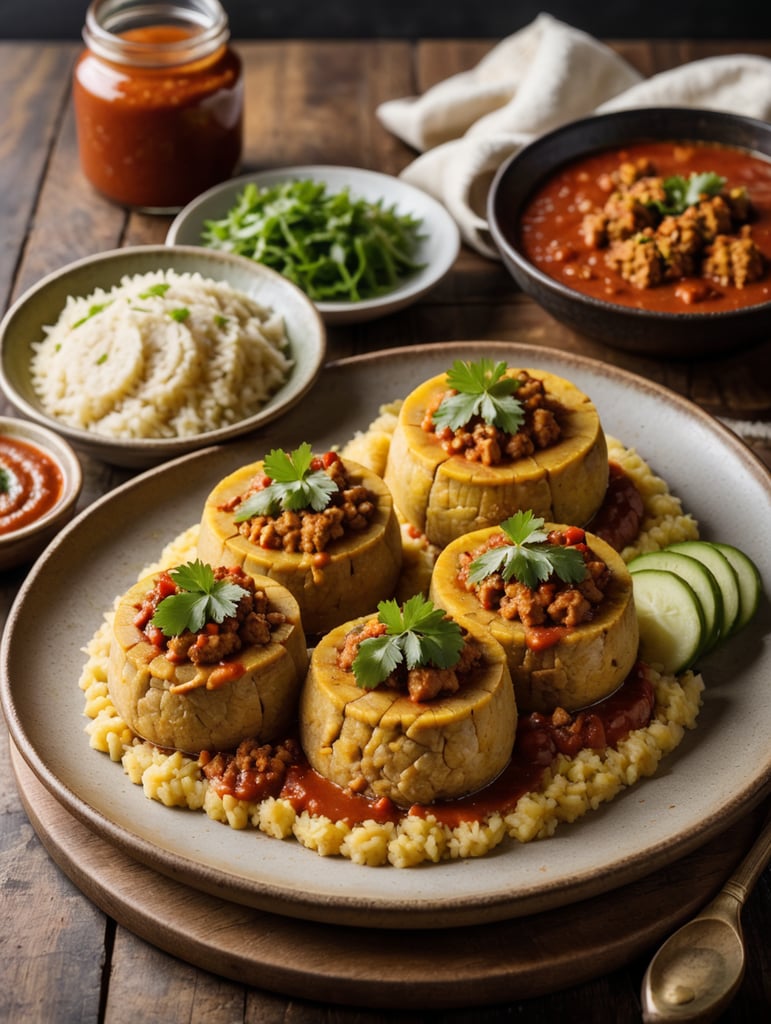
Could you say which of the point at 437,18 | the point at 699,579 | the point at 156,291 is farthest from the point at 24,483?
the point at 437,18

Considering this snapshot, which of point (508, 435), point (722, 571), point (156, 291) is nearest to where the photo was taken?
point (722, 571)

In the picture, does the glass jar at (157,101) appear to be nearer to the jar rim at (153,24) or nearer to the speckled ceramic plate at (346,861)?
the jar rim at (153,24)

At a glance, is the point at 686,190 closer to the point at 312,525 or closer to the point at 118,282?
the point at 118,282

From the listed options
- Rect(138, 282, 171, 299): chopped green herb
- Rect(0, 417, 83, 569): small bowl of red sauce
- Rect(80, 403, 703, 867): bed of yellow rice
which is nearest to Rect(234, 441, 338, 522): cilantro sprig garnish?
Rect(80, 403, 703, 867): bed of yellow rice

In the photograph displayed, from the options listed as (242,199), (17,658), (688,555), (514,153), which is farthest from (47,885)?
(514,153)

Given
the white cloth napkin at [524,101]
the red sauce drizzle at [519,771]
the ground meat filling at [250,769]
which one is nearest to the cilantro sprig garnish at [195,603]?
the ground meat filling at [250,769]
